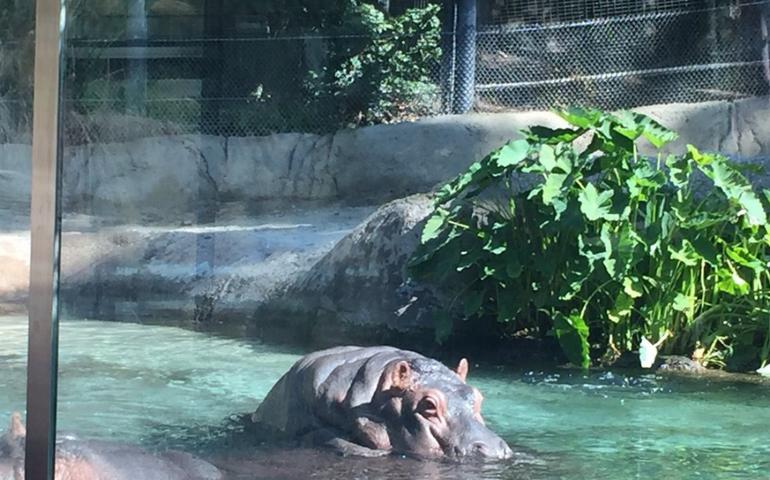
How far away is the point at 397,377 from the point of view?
13.0ft

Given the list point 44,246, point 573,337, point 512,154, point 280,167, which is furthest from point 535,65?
point 44,246

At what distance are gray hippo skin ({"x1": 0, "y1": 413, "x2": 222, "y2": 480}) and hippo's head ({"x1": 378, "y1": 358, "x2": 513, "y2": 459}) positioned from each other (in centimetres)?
71

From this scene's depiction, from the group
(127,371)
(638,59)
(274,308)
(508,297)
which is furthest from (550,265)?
(638,59)

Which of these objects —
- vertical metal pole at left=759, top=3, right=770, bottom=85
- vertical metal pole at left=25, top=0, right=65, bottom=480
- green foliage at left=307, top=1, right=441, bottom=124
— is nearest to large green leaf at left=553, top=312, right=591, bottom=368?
vertical metal pole at left=25, top=0, right=65, bottom=480

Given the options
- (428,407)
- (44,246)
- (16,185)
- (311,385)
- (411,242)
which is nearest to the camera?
(44,246)

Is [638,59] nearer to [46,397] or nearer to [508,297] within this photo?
[508,297]

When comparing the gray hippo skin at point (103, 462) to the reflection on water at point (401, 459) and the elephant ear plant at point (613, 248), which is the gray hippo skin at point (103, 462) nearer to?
the reflection on water at point (401, 459)

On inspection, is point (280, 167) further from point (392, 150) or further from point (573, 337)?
point (573, 337)

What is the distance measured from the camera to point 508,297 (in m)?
6.06

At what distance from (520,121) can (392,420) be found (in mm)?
6128

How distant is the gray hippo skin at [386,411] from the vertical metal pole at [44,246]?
1919mm

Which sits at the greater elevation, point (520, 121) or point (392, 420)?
point (520, 121)

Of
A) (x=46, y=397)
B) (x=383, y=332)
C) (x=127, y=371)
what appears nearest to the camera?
(x=46, y=397)

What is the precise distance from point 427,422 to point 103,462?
1388mm
